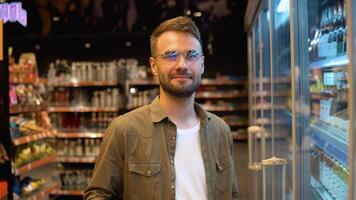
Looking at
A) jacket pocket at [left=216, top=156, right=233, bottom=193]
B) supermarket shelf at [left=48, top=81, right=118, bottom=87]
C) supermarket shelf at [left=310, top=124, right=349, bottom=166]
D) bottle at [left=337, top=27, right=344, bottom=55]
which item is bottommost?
jacket pocket at [left=216, top=156, right=233, bottom=193]

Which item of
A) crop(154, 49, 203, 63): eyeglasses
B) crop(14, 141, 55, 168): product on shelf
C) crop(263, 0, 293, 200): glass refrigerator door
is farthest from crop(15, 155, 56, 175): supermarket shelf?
crop(154, 49, 203, 63): eyeglasses

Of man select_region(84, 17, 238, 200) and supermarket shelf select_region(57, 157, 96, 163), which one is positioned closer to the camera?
man select_region(84, 17, 238, 200)

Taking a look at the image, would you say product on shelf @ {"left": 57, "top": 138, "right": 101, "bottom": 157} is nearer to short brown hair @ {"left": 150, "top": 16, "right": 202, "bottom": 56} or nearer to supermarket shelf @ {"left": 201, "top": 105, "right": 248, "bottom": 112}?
supermarket shelf @ {"left": 201, "top": 105, "right": 248, "bottom": 112}

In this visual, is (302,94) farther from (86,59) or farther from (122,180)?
(86,59)

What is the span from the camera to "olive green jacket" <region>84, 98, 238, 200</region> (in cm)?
150

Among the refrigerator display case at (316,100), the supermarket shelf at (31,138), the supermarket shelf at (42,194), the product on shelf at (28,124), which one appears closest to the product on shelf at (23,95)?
the product on shelf at (28,124)

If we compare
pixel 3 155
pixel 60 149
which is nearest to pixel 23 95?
pixel 3 155

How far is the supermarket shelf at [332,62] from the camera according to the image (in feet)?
4.40

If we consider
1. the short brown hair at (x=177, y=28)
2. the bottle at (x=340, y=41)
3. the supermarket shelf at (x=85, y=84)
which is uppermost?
the short brown hair at (x=177, y=28)

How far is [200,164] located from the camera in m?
1.54

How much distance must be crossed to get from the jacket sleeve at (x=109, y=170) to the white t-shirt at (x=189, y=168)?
21 cm

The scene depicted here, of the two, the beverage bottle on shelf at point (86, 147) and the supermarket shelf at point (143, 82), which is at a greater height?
the supermarket shelf at point (143, 82)

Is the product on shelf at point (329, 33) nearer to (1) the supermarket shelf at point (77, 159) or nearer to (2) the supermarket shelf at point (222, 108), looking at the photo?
(1) the supermarket shelf at point (77, 159)

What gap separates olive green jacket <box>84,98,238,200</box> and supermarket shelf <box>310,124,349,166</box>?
426mm
